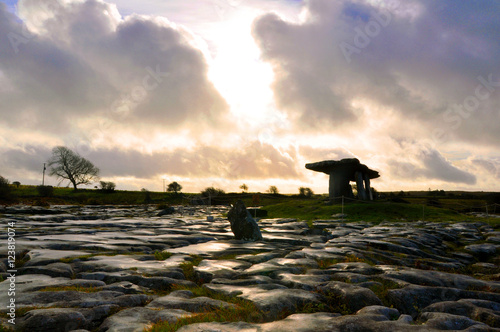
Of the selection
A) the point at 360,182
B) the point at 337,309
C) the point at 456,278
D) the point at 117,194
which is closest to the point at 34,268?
the point at 337,309

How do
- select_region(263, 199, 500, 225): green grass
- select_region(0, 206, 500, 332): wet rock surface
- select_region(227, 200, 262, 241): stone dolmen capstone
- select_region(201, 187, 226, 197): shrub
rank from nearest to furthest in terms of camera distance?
select_region(0, 206, 500, 332): wet rock surface
select_region(227, 200, 262, 241): stone dolmen capstone
select_region(263, 199, 500, 225): green grass
select_region(201, 187, 226, 197): shrub

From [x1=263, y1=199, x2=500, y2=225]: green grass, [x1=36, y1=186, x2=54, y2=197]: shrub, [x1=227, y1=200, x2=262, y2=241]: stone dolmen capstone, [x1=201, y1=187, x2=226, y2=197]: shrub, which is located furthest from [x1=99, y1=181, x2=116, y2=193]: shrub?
[x1=227, y1=200, x2=262, y2=241]: stone dolmen capstone

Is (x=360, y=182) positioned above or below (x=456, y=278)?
above

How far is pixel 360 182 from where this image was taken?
111 feet

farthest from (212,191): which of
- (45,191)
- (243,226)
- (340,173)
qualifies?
(243,226)

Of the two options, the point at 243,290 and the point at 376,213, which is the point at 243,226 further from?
the point at 376,213

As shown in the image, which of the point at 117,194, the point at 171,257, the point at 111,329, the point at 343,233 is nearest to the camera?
the point at 111,329

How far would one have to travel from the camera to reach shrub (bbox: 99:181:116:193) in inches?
2982

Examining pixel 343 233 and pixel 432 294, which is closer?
pixel 432 294

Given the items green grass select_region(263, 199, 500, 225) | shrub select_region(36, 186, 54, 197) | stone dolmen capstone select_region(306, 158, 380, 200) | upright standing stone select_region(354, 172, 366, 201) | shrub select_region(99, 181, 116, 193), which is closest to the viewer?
green grass select_region(263, 199, 500, 225)

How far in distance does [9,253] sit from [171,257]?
3.87 meters

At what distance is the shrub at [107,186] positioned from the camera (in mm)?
75750

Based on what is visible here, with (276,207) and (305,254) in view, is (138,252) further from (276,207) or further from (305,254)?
(276,207)

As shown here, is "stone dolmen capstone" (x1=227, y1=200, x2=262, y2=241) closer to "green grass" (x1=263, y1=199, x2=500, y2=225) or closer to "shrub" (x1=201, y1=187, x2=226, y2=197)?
"green grass" (x1=263, y1=199, x2=500, y2=225)
